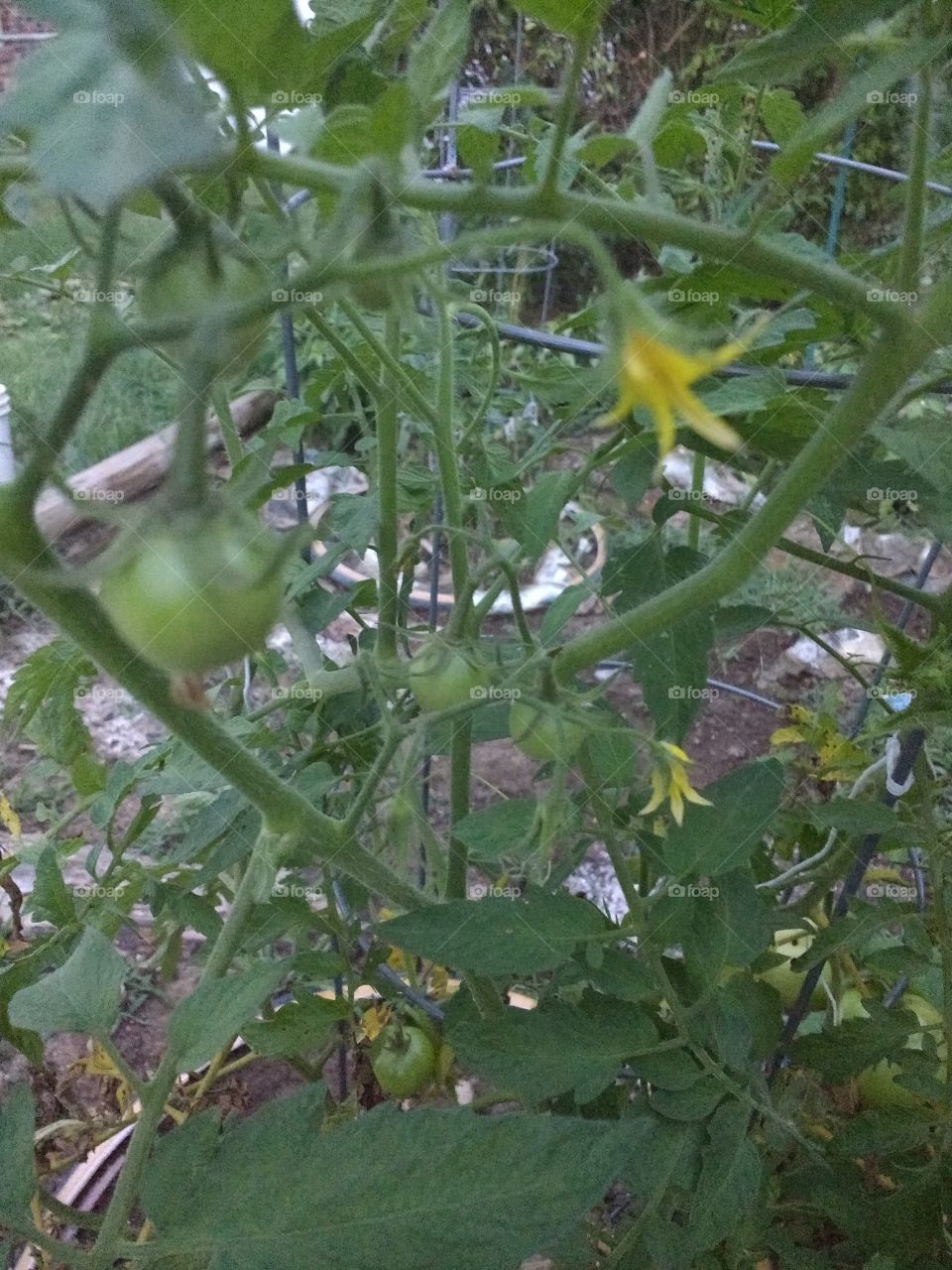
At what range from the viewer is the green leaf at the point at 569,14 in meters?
0.31

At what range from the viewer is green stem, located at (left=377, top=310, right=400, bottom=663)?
0.58 meters

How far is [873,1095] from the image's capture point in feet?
2.39

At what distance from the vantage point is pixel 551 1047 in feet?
1.72

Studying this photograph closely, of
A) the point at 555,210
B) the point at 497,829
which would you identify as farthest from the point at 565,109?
the point at 497,829

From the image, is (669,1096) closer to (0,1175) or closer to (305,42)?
(0,1175)

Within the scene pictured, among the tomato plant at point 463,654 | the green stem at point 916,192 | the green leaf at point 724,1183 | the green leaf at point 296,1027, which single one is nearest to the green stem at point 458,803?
the tomato plant at point 463,654

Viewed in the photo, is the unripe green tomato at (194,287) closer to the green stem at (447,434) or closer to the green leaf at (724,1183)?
the green stem at (447,434)

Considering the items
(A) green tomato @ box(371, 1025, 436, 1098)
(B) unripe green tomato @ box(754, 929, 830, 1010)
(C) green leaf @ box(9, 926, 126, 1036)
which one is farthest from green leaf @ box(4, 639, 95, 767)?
(B) unripe green tomato @ box(754, 929, 830, 1010)

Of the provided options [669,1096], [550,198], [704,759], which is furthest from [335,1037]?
[704,759]

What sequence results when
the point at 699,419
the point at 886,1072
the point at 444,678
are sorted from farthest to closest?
the point at 886,1072, the point at 444,678, the point at 699,419

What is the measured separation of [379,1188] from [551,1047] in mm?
139

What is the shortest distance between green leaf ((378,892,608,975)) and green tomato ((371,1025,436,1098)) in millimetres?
264

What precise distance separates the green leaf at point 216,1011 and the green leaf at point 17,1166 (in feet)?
0.25

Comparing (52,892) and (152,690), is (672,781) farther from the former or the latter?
(52,892)
